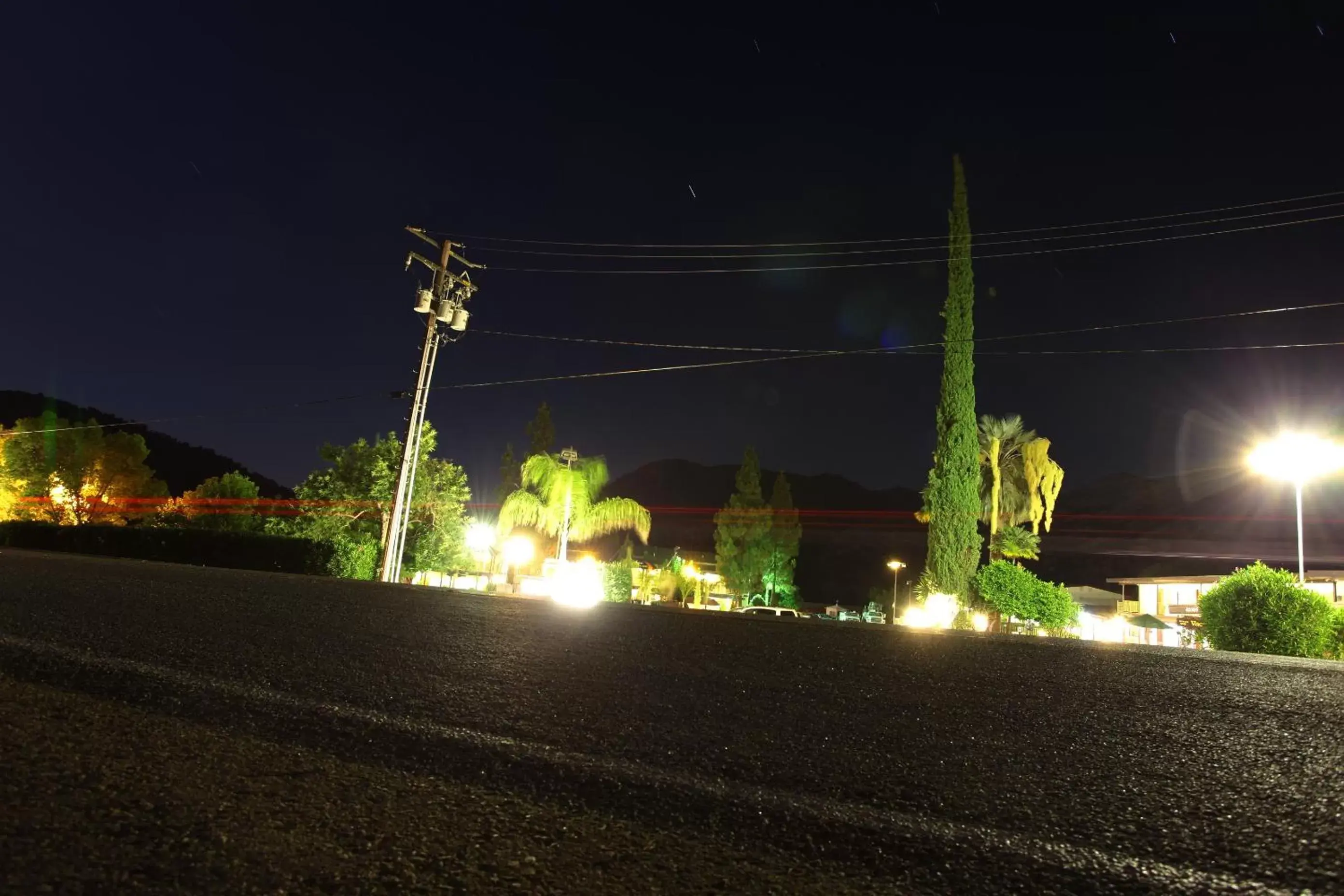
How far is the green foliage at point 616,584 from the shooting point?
21.7m

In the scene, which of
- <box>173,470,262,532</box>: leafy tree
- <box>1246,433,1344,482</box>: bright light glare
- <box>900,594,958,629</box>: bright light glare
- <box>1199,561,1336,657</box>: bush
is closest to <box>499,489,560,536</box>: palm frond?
<box>173,470,262,532</box>: leafy tree

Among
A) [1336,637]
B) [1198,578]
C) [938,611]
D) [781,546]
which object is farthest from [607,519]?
[781,546]

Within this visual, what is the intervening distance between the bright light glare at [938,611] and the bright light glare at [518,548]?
13.4m

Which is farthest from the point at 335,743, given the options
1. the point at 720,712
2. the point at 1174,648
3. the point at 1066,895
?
the point at 1174,648

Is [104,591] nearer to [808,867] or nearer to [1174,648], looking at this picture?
[808,867]

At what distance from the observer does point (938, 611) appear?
63.5ft

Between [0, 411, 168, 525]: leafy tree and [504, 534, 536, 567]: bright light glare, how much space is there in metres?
23.6

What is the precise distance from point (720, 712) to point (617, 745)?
0.46 m

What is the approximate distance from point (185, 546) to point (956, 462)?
20232mm

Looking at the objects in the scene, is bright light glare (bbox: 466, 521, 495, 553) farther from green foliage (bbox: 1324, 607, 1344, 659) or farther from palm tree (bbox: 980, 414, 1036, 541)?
green foliage (bbox: 1324, 607, 1344, 659)

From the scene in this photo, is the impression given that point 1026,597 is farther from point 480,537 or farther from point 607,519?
point 480,537

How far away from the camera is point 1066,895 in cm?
101

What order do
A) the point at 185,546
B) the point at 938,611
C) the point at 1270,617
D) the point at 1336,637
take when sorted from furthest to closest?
the point at 938,611
the point at 185,546
the point at 1336,637
the point at 1270,617

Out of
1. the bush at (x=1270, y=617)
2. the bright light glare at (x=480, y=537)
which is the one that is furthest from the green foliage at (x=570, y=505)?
the bush at (x=1270, y=617)
